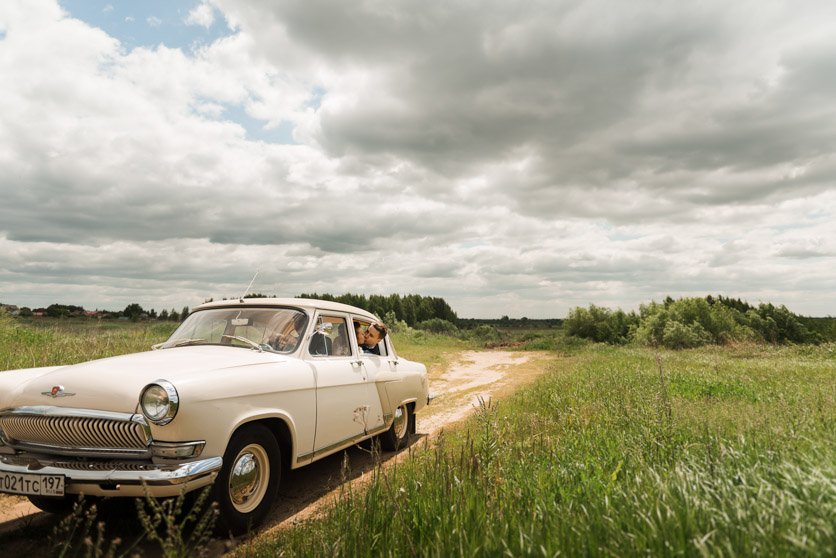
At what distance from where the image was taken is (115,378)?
3562 mm

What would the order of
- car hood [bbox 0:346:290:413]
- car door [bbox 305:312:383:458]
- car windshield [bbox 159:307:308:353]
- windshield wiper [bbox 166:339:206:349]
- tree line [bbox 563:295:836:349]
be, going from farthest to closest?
tree line [bbox 563:295:836:349] → windshield wiper [bbox 166:339:206:349] → car windshield [bbox 159:307:308:353] → car door [bbox 305:312:383:458] → car hood [bbox 0:346:290:413]

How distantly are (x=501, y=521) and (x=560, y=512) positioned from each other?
1.13 feet

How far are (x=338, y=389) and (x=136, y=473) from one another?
7.02 ft

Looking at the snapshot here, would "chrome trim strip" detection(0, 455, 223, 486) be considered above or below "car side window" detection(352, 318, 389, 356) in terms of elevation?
below

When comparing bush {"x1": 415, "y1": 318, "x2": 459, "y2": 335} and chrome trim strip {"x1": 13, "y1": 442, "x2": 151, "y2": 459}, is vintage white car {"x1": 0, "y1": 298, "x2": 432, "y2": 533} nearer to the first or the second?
chrome trim strip {"x1": 13, "y1": 442, "x2": 151, "y2": 459}

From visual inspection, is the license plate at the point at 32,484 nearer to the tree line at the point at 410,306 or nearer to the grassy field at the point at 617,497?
the grassy field at the point at 617,497

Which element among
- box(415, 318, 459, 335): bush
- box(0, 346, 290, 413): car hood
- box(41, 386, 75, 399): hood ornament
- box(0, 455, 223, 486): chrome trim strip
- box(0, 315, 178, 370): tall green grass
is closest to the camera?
box(0, 455, 223, 486): chrome trim strip

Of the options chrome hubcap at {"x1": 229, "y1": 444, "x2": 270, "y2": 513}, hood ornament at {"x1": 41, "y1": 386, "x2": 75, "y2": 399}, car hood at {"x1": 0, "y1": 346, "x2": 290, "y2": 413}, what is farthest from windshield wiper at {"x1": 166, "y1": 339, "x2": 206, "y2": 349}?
chrome hubcap at {"x1": 229, "y1": 444, "x2": 270, "y2": 513}

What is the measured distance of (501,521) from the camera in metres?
2.61

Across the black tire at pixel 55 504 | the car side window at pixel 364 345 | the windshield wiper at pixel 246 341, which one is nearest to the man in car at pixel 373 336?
the car side window at pixel 364 345

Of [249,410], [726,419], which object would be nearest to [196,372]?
[249,410]

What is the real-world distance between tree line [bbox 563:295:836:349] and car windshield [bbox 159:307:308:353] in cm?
2845

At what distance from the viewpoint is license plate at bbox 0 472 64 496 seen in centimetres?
323

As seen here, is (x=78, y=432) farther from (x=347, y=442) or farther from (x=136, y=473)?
(x=347, y=442)
